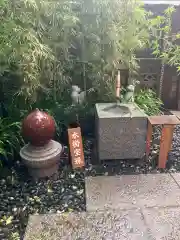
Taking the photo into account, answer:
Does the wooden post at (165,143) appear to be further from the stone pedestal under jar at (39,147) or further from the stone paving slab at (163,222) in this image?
the stone pedestal under jar at (39,147)

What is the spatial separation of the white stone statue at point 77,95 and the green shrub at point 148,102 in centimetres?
102

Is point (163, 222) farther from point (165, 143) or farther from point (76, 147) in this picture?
point (76, 147)

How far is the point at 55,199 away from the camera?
99.2 inches

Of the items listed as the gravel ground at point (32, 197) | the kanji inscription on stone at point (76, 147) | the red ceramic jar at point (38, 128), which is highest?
the red ceramic jar at point (38, 128)

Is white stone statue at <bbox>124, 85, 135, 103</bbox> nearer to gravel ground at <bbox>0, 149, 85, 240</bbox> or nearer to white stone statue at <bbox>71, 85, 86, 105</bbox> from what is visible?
white stone statue at <bbox>71, 85, 86, 105</bbox>

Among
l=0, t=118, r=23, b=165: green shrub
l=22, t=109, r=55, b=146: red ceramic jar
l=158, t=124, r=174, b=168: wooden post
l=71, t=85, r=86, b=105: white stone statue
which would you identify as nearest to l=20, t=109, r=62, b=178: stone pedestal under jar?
l=22, t=109, r=55, b=146: red ceramic jar

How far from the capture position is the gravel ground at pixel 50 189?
2295 mm

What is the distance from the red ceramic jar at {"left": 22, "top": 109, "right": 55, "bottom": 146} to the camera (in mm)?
2629

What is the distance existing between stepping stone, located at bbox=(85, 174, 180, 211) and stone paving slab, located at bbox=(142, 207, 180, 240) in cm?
9

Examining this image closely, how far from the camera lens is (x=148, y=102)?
424 cm

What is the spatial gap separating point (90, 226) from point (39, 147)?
105 centimetres

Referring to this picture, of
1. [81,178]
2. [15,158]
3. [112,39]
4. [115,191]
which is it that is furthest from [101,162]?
[112,39]

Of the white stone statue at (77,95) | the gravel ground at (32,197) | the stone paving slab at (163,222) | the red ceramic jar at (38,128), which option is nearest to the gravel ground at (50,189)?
the gravel ground at (32,197)

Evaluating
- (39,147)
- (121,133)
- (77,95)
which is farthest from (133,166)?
Result: (77,95)
